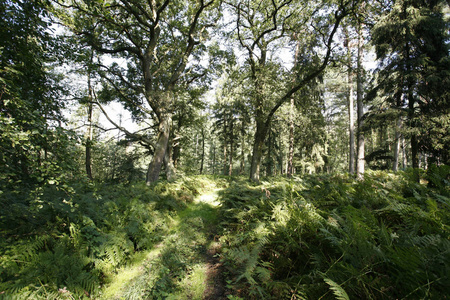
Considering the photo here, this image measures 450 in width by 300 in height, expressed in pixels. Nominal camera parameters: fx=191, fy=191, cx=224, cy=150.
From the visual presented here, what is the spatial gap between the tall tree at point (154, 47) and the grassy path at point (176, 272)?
267 inches

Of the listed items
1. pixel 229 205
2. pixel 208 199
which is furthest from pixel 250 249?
pixel 208 199

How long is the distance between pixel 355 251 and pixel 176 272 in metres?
2.86

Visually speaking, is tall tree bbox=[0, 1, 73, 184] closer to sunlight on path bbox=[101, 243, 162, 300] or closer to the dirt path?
sunlight on path bbox=[101, 243, 162, 300]

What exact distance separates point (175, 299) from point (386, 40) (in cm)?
1389

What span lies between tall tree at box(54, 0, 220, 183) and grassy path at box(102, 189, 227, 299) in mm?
6773

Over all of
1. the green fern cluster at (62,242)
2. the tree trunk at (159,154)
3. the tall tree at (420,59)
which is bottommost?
the green fern cluster at (62,242)

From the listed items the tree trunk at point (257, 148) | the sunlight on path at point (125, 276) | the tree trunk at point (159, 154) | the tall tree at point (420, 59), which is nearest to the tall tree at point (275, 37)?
the tree trunk at point (257, 148)

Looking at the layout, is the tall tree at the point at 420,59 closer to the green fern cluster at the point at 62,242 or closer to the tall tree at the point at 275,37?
the tall tree at the point at 275,37

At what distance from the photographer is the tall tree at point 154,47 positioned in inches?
391

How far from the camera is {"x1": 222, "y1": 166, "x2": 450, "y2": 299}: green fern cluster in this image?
164 centimetres

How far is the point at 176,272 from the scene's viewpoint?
3406 mm

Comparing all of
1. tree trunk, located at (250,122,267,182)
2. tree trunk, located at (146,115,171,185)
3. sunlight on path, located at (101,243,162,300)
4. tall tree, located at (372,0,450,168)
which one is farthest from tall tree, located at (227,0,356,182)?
sunlight on path, located at (101,243,162,300)

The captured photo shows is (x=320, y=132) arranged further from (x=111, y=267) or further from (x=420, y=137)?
(x=111, y=267)

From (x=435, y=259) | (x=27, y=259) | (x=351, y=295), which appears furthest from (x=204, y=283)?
(x=435, y=259)
